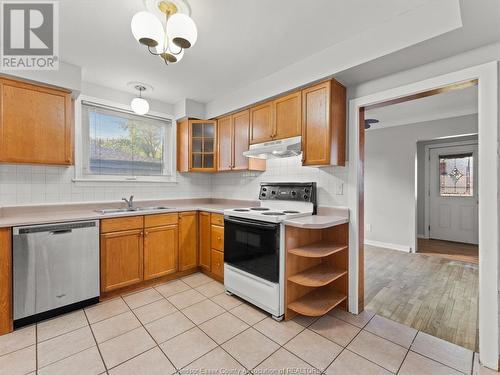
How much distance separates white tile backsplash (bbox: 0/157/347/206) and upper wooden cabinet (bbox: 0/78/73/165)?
0.32m

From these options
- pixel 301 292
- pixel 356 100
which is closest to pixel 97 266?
pixel 301 292

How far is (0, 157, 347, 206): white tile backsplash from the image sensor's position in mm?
2539

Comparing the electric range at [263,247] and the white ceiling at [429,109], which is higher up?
the white ceiling at [429,109]

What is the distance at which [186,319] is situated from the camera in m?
2.23

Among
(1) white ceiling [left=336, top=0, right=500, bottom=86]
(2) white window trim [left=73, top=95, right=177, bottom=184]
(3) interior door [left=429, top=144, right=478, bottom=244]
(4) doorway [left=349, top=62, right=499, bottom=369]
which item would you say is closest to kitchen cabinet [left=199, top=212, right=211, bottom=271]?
(2) white window trim [left=73, top=95, right=177, bottom=184]

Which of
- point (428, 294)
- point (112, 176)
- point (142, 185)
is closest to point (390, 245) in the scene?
point (428, 294)

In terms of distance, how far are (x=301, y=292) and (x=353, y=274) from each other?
54cm

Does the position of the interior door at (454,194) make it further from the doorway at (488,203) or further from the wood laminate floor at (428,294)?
the doorway at (488,203)

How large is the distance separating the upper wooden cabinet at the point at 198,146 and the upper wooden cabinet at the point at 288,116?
4.05 feet

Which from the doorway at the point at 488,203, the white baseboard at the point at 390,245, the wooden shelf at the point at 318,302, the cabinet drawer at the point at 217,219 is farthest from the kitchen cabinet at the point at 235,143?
the white baseboard at the point at 390,245

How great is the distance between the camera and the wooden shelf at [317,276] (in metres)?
2.16

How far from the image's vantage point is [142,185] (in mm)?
3459

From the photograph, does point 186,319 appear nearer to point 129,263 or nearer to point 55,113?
point 129,263

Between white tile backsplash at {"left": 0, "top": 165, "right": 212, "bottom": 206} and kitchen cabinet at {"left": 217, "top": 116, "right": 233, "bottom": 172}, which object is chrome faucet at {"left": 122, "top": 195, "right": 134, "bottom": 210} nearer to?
white tile backsplash at {"left": 0, "top": 165, "right": 212, "bottom": 206}
